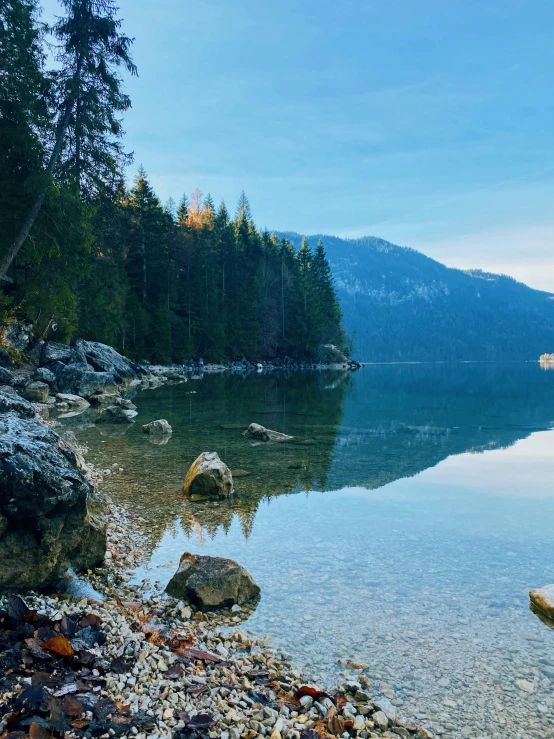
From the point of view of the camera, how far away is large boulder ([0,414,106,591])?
603 cm

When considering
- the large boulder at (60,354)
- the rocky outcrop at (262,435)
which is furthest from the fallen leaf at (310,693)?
the large boulder at (60,354)

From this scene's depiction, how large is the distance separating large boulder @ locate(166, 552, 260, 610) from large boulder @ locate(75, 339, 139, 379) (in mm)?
31217

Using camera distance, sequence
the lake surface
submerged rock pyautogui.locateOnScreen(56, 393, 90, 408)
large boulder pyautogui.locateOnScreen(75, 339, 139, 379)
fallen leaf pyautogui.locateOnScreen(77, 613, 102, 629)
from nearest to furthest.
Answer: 1. fallen leaf pyautogui.locateOnScreen(77, 613, 102, 629)
2. the lake surface
3. submerged rock pyautogui.locateOnScreen(56, 393, 90, 408)
4. large boulder pyautogui.locateOnScreen(75, 339, 139, 379)

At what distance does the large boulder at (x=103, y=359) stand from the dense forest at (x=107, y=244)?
8.32 feet

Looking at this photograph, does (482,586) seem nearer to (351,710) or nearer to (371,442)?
(351,710)

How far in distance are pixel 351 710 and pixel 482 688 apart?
1.63 metres

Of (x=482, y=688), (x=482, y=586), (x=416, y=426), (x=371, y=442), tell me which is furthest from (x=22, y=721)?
(x=416, y=426)

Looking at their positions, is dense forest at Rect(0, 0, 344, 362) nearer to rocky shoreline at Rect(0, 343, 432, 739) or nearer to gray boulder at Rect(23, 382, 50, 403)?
gray boulder at Rect(23, 382, 50, 403)

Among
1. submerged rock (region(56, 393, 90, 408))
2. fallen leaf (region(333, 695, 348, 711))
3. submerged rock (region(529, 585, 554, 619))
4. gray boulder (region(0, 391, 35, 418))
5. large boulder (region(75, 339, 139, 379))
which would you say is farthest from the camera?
large boulder (region(75, 339, 139, 379))

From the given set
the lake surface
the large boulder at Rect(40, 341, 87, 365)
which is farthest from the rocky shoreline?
the large boulder at Rect(40, 341, 87, 365)

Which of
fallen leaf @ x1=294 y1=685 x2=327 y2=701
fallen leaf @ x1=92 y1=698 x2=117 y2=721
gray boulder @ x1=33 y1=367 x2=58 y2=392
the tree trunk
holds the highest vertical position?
the tree trunk

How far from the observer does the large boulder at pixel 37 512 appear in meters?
6.03

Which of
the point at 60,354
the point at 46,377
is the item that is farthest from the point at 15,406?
the point at 60,354

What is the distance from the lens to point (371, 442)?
2045 cm
